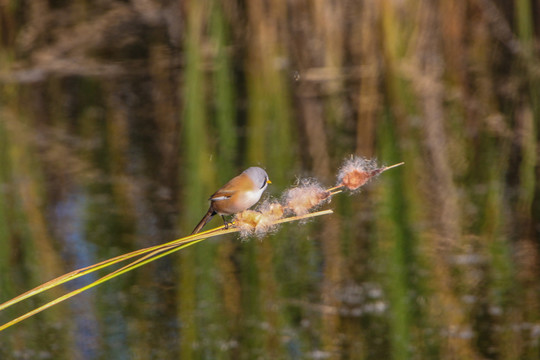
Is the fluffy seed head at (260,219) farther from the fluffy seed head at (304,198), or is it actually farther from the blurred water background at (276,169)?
the blurred water background at (276,169)

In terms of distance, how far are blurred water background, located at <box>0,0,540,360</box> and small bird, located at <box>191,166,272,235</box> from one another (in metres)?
1.82

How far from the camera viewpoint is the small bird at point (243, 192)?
104 inches

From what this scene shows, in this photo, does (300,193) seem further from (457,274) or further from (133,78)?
(133,78)

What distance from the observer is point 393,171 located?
6.75 meters

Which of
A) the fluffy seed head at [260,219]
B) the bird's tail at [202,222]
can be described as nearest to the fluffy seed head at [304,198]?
the fluffy seed head at [260,219]

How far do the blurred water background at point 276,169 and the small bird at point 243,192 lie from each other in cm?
182

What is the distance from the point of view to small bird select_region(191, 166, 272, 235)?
8.70ft

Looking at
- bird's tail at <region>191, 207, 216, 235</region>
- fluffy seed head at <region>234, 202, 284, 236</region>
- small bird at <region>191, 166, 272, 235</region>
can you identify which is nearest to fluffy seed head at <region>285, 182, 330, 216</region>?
fluffy seed head at <region>234, 202, 284, 236</region>

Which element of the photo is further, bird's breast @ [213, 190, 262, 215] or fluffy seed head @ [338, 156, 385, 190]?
bird's breast @ [213, 190, 262, 215]

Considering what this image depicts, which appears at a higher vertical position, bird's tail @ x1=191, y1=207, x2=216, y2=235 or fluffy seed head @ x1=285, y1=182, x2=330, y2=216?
bird's tail @ x1=191, y1=207, x2=216, y2=235

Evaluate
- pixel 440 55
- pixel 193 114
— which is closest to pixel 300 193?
pixel 193 114

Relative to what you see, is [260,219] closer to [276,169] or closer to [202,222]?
[202,222]

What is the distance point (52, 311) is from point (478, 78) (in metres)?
5.57

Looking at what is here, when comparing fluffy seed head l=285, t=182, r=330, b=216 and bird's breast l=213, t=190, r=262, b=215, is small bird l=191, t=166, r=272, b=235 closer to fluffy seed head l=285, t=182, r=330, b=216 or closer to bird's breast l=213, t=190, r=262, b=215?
bird's breast l=213, t=190, r=262, b=215
